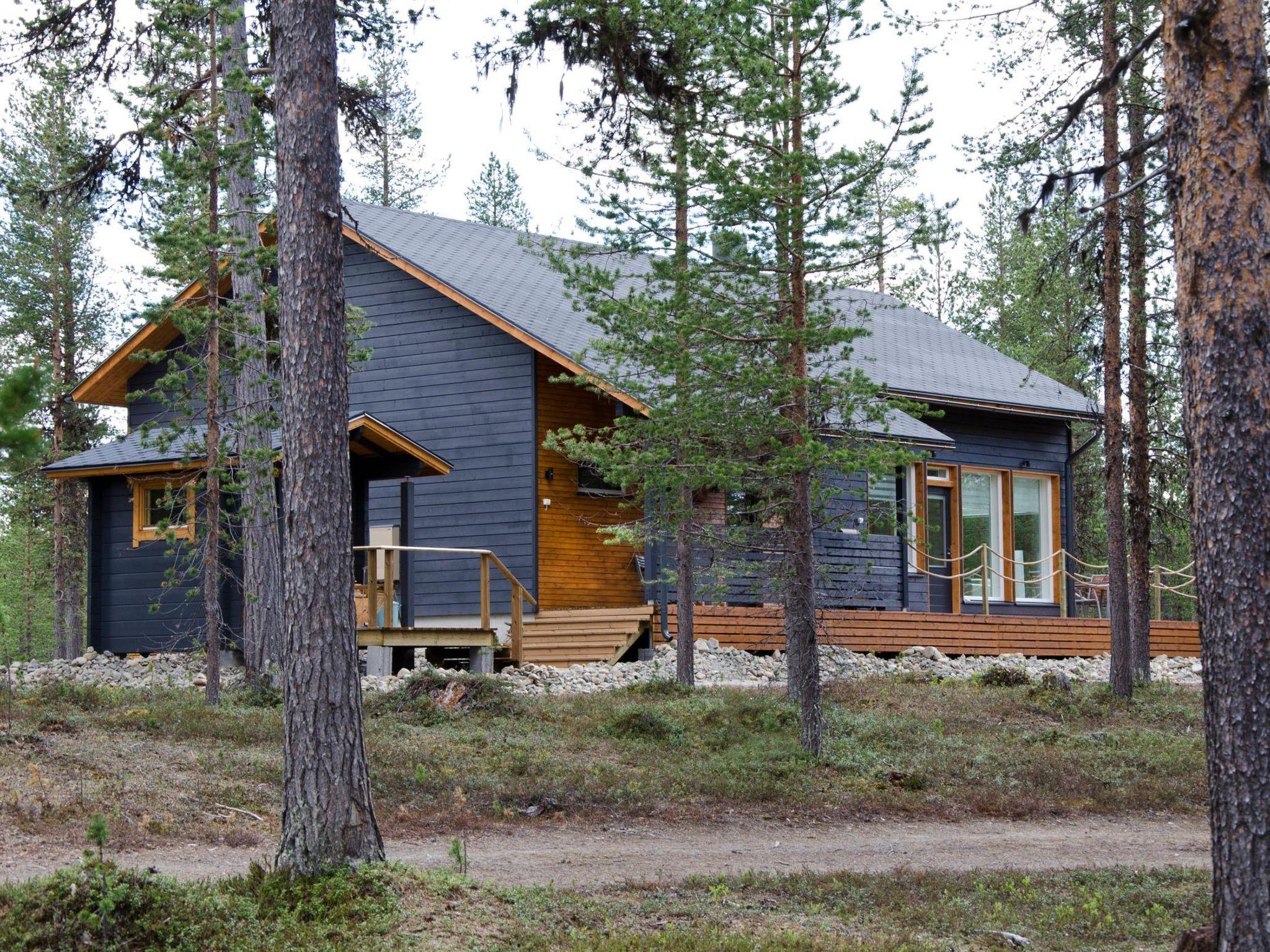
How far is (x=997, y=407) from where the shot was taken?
924 inches

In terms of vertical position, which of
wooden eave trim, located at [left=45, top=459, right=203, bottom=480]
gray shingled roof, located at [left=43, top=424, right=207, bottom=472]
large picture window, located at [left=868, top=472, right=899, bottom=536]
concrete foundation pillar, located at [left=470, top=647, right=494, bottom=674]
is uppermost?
gray shingled roof, located at [left=43, top=424, right=207, bottom=472]

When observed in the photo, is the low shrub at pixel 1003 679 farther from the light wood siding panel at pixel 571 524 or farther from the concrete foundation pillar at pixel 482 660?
the concrete foundation pillar at pixel 482 660

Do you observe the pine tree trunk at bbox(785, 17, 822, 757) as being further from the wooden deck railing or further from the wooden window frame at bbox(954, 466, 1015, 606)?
the wooden window frame at bbox(954, 466, 1015, 606)

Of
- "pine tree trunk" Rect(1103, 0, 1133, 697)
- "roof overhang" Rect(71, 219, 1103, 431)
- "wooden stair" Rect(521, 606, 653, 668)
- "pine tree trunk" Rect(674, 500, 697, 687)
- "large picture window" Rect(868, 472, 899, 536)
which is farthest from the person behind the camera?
"roof overhang" Rect(71, 219, 1103, 431)

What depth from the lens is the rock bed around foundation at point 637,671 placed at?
1584 cm

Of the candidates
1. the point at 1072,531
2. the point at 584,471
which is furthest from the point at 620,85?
the point at 1072,531

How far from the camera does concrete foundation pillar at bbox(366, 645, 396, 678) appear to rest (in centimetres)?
1677

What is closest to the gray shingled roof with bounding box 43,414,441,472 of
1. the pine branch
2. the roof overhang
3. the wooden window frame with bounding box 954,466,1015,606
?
the roof overhang

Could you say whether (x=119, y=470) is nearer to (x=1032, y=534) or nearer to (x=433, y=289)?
(x=433, y=289)

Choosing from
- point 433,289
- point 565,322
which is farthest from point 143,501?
point 565,322

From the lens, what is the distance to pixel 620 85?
10.3m

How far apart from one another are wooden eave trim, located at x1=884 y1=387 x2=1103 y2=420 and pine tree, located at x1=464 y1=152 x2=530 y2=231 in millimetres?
22878

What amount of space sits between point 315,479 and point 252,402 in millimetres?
7197

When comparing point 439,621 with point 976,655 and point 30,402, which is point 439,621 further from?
point 30,402
